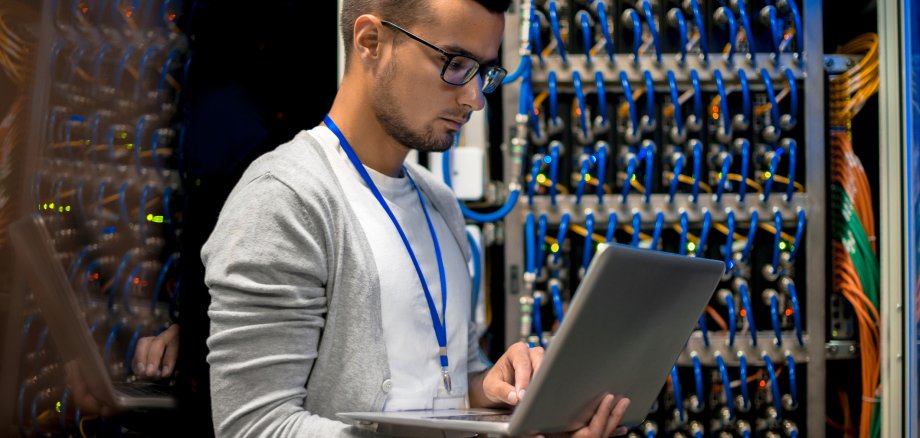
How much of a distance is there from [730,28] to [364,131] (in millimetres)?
1279

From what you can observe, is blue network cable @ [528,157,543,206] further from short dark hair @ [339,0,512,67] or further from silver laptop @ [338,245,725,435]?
silver laptop @ [338,245,725,435]

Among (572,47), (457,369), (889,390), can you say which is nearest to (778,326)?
(889,390)

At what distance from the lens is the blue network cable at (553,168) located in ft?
7.72

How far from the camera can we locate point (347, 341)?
138cm

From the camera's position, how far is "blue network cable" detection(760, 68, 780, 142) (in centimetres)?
236

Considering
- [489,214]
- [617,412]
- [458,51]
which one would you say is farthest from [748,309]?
[458,51]

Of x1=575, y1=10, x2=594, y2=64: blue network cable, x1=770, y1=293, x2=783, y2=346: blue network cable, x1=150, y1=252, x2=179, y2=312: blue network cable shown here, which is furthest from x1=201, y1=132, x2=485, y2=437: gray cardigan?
x1=770, y1=293, x2=783, y2=346: blue network cable

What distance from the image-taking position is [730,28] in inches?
93.3

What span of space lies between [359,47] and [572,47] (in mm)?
1041

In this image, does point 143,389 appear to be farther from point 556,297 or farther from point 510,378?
point 556,297

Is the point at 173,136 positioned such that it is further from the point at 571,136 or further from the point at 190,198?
the point at 571,136

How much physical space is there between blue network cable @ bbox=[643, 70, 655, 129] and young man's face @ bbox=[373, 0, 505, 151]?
3.06ft

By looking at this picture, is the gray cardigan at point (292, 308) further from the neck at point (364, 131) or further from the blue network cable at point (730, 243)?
the blue network cable at point (730, 243)

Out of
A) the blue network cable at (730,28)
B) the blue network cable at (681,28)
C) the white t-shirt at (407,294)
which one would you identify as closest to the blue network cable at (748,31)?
the blue network cable at (730,28)
